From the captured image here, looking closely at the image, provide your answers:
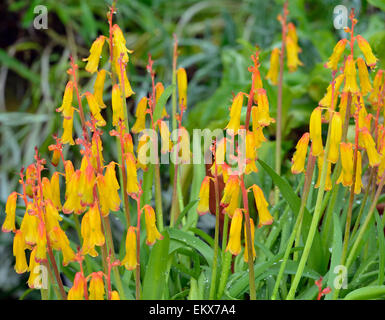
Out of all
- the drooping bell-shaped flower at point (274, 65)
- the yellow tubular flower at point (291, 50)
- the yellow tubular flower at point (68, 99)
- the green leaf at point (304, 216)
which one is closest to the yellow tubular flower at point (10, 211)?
the yellow tubular flower at point (68, 99)

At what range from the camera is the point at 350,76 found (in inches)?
30.7

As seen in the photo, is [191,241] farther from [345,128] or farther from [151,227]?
[345,128]

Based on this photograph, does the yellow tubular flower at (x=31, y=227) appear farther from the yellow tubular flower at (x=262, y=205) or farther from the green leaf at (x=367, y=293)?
the green leaf at (x=367, y=293)

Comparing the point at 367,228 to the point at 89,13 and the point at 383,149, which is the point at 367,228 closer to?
the point at 383,149

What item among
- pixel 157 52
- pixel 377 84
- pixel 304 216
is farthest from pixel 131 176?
pixel 157 52

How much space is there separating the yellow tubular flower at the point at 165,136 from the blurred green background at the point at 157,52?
2.24ft

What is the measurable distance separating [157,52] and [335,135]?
1621 millimetres

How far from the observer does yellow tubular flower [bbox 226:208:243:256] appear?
722mm

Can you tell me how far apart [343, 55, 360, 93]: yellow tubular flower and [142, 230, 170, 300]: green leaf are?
0.31 m

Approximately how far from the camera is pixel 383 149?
82 centimetres

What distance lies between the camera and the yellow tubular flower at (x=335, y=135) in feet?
2.43

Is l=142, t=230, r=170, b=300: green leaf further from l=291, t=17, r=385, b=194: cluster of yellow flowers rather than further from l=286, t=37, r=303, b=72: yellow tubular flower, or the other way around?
l=286, t=37, r=303, b=72: yellow tubular flower

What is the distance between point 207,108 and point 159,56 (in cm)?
75
